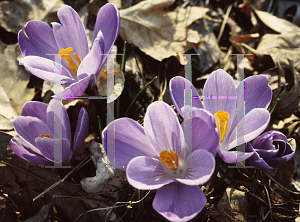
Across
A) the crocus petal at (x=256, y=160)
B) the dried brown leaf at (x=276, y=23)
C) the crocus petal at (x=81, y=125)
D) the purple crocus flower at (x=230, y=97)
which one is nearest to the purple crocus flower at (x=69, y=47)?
the crocus petal at (x=81, y=125)

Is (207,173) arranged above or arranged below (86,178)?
above

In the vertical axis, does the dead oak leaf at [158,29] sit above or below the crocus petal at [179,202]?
above

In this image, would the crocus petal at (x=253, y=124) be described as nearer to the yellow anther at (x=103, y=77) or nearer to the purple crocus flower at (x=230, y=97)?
the purple crocus flower at (x=230, y=97)

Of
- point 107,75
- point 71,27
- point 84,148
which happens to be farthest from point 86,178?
point 71,27

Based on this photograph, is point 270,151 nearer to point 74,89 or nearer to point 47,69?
point 74,89

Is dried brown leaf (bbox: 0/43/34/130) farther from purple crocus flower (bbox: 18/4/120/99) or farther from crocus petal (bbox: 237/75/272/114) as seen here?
crocus petal (bbox: 237/75/272/114)

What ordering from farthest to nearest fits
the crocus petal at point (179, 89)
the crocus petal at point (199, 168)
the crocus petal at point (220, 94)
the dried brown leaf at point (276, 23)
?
the dried brown leaf at point (276, 23) < the crocus petal at point (220, 94) < the crocus petal at point (179, 89) < the crocus petal at point (199, 168)

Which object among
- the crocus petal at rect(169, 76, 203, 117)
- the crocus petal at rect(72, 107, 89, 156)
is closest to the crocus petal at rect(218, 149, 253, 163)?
the crocus petal at rect(169, 76, 203, 117)

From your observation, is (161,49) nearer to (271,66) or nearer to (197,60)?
(197,60)
